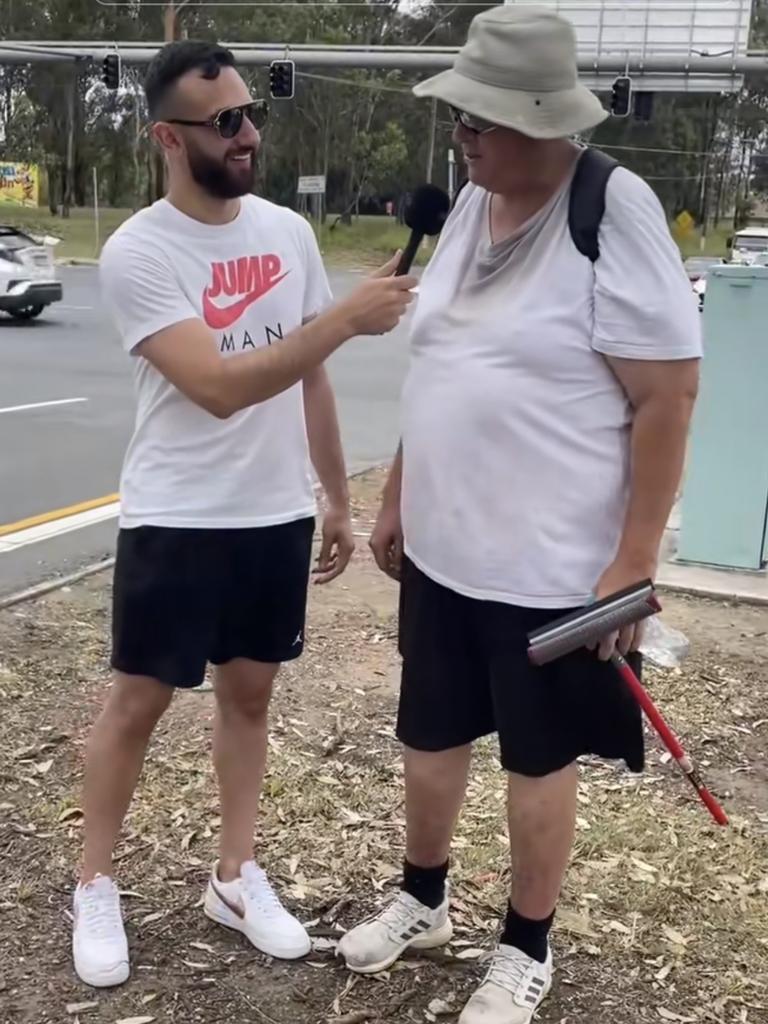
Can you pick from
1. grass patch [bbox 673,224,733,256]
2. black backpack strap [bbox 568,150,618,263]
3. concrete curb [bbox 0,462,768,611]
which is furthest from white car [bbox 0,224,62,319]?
grass patch [bbox 673,224,733,256]

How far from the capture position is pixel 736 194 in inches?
3078

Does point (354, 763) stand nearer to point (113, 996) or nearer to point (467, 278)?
point (113, 996)

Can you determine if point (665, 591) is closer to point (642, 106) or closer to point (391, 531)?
point (391, 531)

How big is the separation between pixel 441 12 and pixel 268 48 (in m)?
30.3

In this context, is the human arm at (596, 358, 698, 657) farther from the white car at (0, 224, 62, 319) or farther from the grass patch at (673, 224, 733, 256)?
the grass patch at (673, 224, 733, 256)

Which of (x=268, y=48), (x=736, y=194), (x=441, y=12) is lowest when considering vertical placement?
(x=736, y=194)

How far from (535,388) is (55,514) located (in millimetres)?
5198

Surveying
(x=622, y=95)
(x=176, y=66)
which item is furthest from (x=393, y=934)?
(x=622, y=95)

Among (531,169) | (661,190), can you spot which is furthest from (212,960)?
(661,190)

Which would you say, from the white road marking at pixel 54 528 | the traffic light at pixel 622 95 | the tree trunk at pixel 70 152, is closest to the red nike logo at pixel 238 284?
the white road marking at pixel 54 528

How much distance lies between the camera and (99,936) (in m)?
2.71

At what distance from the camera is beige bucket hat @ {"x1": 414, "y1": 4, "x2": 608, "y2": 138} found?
2.19 m

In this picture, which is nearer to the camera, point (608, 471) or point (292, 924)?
point (608, 471)

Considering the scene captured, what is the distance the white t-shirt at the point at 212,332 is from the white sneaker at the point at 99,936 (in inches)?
34.7
